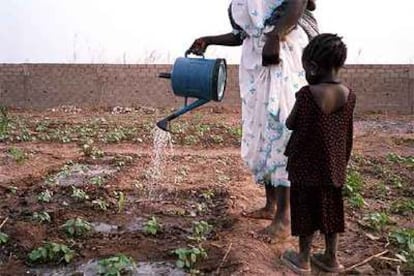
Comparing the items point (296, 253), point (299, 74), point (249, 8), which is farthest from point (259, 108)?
point (296, 253)

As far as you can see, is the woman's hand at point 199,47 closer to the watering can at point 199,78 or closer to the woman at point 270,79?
the watering can at point 199,78

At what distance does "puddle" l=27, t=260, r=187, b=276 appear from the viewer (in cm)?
297

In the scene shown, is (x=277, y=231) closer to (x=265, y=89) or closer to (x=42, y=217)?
(x=265, y=89)

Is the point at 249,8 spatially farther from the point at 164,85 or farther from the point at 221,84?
the point at 164,85

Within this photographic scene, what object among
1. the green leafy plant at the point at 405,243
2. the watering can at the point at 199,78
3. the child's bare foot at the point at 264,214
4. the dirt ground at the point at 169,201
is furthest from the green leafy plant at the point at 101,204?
the green leafy plant at the point at 405,243

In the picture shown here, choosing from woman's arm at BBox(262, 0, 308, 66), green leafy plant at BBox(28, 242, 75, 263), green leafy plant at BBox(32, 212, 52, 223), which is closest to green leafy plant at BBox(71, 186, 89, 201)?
green leafy plant at BBox(32, 212, 52, 223)

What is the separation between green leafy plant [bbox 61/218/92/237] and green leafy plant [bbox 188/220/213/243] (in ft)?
1.93

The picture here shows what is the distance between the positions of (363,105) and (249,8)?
30.4ft

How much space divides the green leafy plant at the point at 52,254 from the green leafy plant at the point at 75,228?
1.09ft

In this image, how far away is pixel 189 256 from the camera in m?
3.08

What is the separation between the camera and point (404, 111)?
1232 centimetres

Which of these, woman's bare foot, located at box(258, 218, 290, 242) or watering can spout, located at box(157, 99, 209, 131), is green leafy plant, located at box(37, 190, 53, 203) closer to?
watering can spout, located at box(157, 99, 209, 131)

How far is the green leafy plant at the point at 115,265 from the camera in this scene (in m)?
2.83

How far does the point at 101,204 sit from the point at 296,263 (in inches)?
62.5
